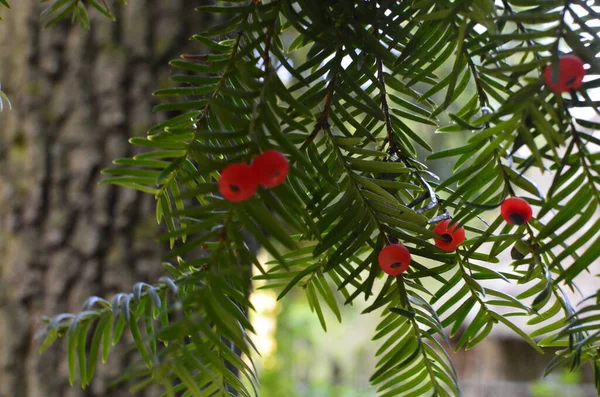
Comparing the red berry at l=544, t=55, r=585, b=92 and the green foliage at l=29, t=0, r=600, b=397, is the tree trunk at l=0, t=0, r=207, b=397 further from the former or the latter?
the red berry at l=544, t=55, r=585, b=92

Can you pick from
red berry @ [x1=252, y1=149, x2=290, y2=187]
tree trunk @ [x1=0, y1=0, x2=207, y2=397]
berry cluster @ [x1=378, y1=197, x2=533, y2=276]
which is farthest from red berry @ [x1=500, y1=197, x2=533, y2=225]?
tree trunk @ [x1=0, y1=0, x2=207, y2=397]

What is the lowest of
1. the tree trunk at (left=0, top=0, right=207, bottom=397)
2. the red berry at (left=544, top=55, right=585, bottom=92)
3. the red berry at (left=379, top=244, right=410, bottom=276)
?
the red berry at (left=379, top=244, right=410, bottom=276)

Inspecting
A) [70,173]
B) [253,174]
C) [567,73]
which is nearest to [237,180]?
[253,174]

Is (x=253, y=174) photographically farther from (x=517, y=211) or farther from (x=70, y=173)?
(x=70, y=173)

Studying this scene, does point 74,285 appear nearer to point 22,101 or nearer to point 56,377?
point 56,377

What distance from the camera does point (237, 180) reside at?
201mm

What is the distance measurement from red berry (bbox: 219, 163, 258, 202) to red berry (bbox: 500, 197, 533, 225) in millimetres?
110

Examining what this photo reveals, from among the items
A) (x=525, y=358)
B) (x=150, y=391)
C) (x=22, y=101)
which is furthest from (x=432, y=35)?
(x=525, y=358)

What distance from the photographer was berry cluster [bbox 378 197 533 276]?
243mm

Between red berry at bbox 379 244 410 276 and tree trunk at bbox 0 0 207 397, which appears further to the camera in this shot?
tree trunk at bbox 0 0 207 397

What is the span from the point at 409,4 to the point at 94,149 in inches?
30.0

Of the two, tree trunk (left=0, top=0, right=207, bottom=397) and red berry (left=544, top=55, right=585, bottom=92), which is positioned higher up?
tree trunk (left=0, top=0, right=207, bottom=397)

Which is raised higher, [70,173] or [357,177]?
[70,173]

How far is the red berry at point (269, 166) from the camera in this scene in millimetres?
201
